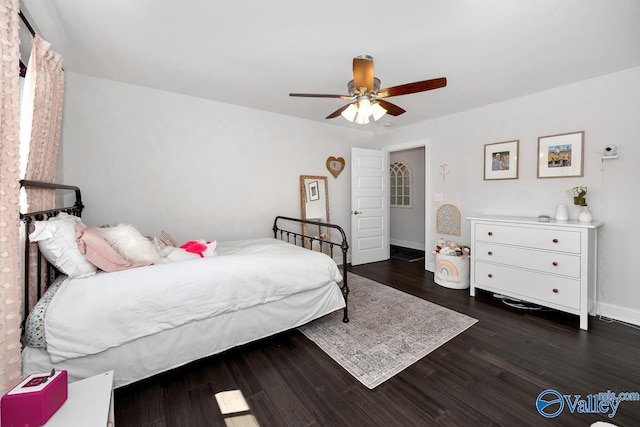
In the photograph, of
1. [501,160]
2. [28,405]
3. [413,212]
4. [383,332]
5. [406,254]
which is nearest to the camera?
[28,405]

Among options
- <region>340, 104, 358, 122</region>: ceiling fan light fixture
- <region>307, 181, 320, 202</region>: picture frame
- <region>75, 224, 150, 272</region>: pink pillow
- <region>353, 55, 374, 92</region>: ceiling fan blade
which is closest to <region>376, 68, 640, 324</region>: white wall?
<region>307, 181, 320, 202</region>: picture frame

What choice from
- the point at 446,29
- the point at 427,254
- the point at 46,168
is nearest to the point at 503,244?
the point at 427,254

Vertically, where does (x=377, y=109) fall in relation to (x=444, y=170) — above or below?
above

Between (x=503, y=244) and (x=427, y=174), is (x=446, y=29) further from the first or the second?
(x=427, y=174)

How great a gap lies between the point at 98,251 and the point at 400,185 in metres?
5.75

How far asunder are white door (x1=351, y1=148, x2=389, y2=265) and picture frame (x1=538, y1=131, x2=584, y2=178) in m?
2.24

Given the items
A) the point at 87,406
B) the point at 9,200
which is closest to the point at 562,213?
the point at 87,406

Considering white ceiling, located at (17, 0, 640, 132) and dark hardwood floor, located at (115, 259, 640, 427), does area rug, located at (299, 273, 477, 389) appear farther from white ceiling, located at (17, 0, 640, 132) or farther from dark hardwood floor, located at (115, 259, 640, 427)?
white ceiling, located at (17, 0, 640, 132)

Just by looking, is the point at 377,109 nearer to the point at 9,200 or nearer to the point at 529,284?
the point at 9,200

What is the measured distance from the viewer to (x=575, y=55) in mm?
2254

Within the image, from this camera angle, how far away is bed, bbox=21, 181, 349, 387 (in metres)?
1.43

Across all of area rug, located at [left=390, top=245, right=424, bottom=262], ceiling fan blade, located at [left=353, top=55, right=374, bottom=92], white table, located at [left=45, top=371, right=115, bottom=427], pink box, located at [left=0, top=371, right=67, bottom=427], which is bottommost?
area rug, located at [left=390, top=245, right=424, bottom=262]

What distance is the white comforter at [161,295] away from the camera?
144 centimetres

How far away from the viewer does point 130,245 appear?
1855mm
